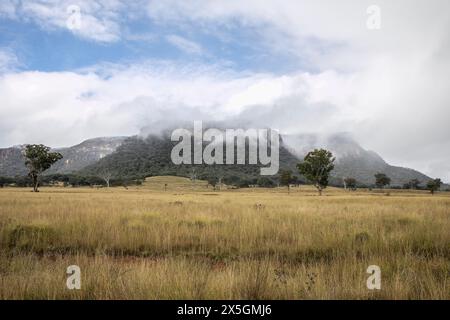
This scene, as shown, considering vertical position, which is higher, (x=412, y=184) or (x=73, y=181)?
(x=73, y=181)

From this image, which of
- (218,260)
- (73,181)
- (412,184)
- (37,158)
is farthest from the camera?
(412,184)

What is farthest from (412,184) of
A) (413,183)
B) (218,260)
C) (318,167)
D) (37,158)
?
(218,260)

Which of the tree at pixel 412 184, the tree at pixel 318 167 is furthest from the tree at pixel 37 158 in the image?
the tree at pixel 412 184

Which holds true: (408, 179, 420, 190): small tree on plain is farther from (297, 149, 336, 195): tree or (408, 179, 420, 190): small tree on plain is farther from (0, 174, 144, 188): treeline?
(0, 174, 144, 188): treeline

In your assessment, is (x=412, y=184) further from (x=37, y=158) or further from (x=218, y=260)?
(x=218, y=260)

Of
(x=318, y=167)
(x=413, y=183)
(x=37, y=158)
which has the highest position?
(x=37, y=158)

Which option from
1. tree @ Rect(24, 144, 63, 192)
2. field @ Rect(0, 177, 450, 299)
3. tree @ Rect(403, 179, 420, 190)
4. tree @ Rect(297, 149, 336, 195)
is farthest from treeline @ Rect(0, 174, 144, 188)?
tree @ Rect(403, 179, 420, 190)
